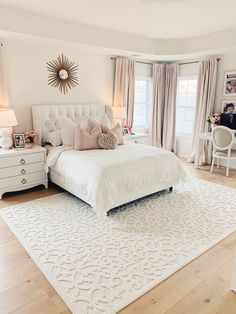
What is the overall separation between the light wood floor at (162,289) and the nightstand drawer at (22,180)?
3.99 ft

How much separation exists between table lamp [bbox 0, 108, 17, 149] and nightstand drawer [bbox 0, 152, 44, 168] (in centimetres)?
31

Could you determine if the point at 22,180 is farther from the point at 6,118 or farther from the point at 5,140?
the point at 6,118

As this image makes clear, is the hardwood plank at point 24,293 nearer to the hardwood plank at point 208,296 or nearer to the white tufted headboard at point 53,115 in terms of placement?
the hardwood plank at point 208,296

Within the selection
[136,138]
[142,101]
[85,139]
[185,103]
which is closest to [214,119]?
[185,103]

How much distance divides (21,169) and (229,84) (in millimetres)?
4238

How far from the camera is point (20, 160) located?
3.49 m

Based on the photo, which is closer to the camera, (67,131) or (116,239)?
(116,239)

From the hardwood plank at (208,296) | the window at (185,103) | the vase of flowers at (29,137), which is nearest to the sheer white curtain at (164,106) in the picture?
the window at (185,103)

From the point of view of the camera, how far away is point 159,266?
211cm

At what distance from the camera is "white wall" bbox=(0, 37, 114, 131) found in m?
3.82

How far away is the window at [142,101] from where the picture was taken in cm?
580

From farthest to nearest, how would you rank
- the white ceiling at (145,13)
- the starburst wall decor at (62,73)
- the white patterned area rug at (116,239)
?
the starburst wall decor at (62,73) < the white ceiling at (145,13) < the white patterned area rug at (116,239)

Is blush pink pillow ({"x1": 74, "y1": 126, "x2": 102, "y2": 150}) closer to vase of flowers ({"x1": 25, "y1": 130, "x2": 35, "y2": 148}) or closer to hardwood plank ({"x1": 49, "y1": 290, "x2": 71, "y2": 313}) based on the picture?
vase of flowers ({"x1": 25, "y1": 130, "x2": 35, "y2": 148})

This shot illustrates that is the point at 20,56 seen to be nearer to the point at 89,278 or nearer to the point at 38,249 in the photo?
the point at 38,249
